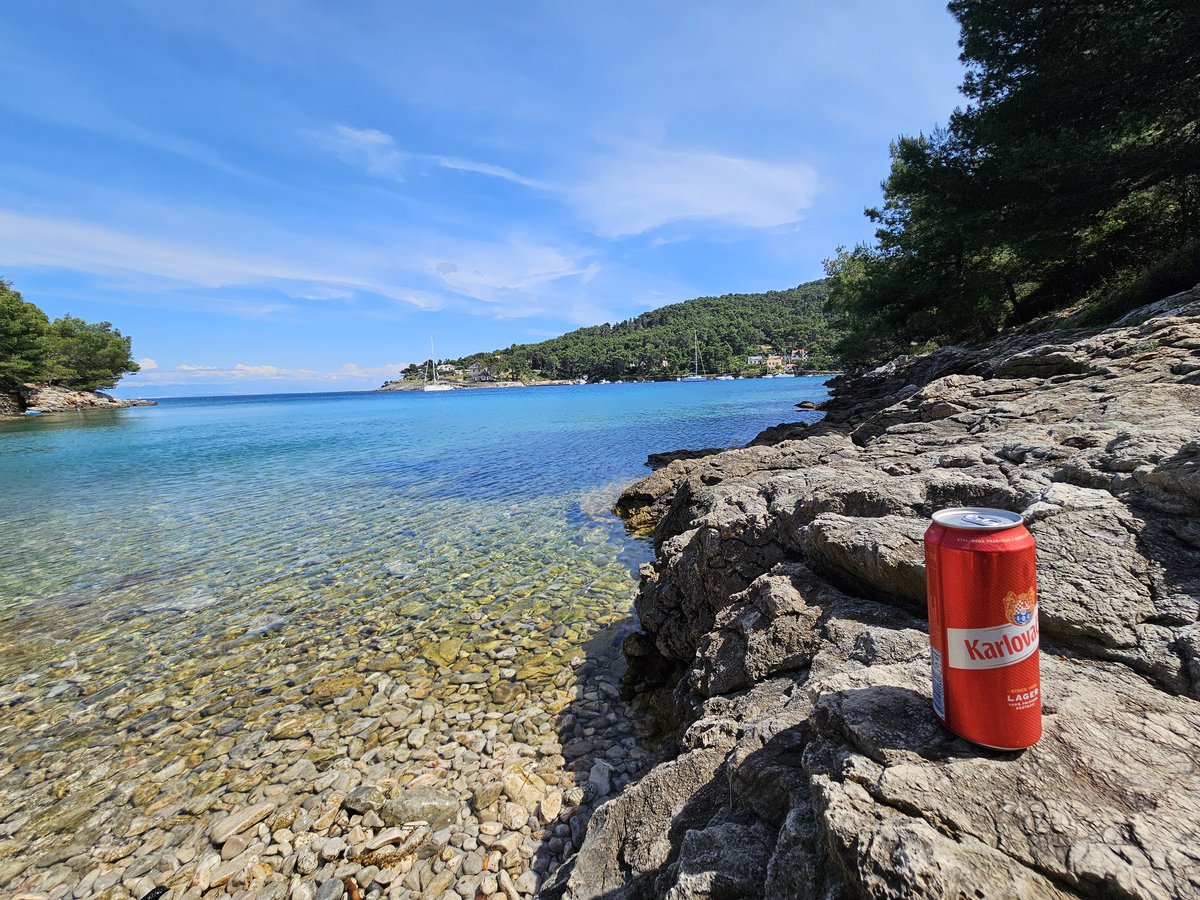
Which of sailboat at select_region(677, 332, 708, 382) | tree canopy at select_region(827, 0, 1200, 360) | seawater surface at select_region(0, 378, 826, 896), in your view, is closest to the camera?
seawater surface at select_region(0, 378, 826, 896)

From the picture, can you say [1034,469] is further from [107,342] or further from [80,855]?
[107,342]

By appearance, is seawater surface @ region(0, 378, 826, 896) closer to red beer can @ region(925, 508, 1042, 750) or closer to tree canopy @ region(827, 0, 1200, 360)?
red beer can @ region(925, 508, 1042, 750)

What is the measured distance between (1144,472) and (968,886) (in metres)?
3.55

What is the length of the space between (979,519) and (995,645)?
0.45 meters

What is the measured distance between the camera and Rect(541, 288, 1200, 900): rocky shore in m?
1.51

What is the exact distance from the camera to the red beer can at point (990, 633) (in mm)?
1826

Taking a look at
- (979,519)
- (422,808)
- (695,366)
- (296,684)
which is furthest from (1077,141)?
(695,366)

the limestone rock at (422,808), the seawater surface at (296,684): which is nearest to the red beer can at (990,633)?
the seawater surface at (296,684)

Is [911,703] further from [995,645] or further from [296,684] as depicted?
[296,684]

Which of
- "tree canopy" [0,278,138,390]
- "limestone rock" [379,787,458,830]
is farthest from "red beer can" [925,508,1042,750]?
"tree canopy" [0,278,138,390]

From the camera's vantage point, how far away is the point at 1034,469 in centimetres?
454

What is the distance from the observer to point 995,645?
1865 millimetres

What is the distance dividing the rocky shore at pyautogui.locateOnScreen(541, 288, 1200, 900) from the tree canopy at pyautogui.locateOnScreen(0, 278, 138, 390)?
93684mm

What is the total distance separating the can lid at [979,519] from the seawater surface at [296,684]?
3.73 metres
